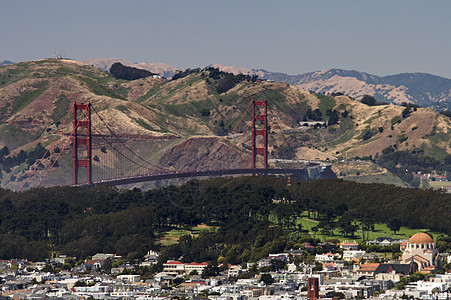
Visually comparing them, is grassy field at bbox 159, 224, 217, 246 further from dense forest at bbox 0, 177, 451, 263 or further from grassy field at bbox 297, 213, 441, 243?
grassy field at bbox 297, 213, 441, 243

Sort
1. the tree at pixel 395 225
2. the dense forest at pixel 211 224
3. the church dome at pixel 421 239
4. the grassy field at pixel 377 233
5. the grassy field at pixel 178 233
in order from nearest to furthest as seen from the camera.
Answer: the church dome at pixel 421 239, the dense forest at pixel 211 224, the grassy field at pixel 377 233, the tree at pixel 395 225, the grassy field at pixel 178 233

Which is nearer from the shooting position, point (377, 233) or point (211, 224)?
point (377, 233)

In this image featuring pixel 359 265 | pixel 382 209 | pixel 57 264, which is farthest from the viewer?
pixel 382 209

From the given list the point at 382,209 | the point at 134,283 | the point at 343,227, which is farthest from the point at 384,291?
the point at 382,209

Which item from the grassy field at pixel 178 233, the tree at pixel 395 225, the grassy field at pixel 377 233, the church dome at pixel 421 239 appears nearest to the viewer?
the church dome at pixel 421 239

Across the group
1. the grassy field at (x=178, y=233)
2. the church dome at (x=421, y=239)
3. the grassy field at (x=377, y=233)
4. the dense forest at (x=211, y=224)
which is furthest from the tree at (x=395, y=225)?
the church dome at (x=421, y=239)

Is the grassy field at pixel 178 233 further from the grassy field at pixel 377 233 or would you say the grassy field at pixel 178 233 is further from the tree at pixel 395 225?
Result: the tree at pixel 395 225

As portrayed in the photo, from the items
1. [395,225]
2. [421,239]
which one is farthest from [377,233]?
[421,239]

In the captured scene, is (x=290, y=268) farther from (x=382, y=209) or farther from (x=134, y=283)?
(x=382, y=209)

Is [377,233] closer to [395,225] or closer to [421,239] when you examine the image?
[395,225]

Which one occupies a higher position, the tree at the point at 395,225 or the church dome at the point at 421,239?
the tree at the point at 395,225

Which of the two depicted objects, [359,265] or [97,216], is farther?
[97,216]
